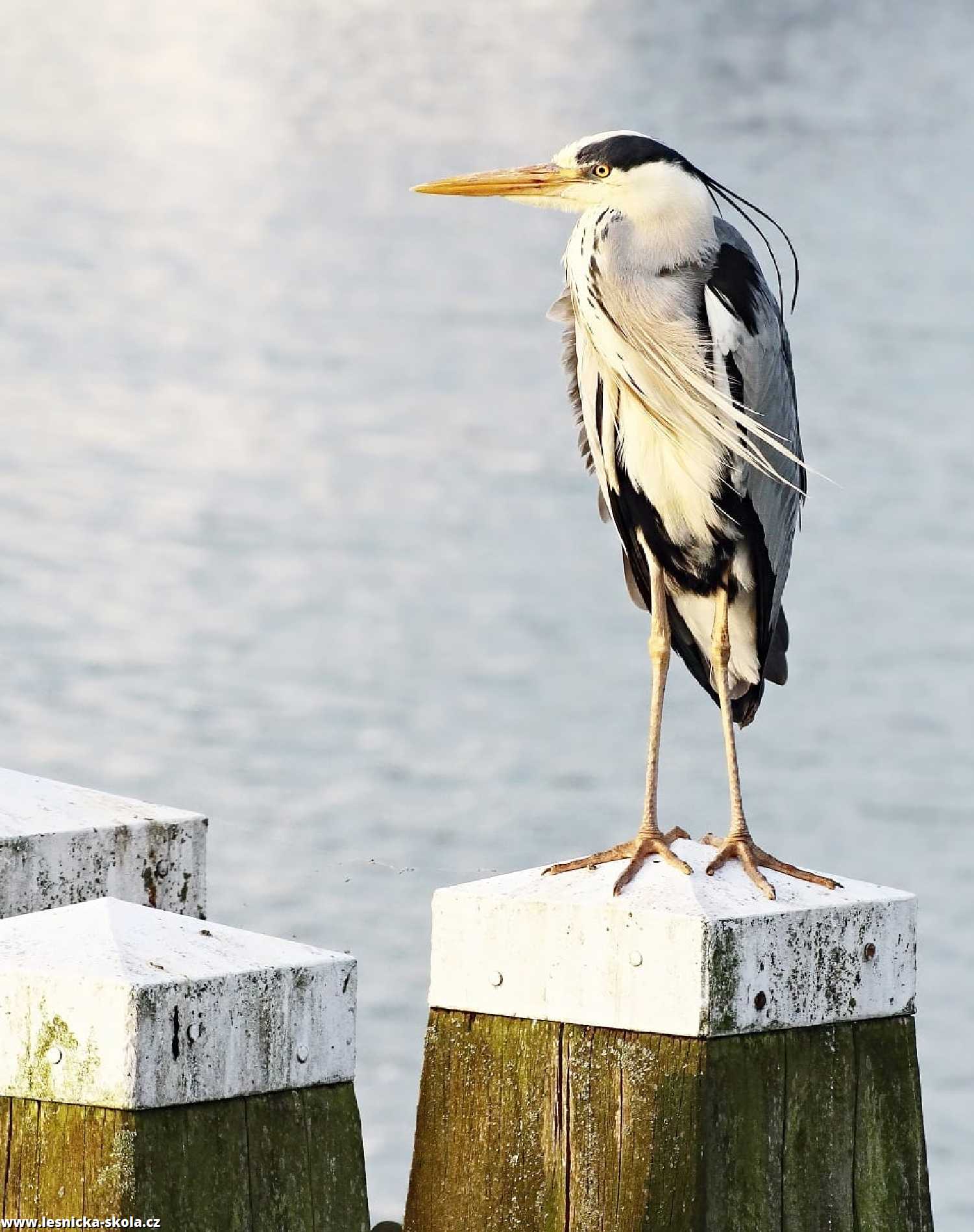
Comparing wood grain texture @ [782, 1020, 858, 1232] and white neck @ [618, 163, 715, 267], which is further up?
white neck @ [618, 163, 715, 267]

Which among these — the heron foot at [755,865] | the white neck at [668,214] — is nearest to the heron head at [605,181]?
the white neck at [668,214]

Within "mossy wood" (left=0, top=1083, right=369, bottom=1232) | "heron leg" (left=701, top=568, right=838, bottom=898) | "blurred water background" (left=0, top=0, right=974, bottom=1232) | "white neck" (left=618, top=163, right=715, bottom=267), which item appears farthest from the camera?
"blurred water background" (left=0, top=0, right=974, bottom=1232)

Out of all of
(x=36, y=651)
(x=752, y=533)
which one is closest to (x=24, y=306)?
(x=36, y=651)

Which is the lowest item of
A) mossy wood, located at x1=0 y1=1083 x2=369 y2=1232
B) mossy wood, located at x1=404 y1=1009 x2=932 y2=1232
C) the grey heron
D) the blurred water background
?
mossy wood, located at x1=0 y1=1083 x2=369 y2=1232

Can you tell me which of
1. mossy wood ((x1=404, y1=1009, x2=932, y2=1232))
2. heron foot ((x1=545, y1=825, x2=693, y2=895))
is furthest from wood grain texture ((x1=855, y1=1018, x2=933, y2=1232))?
heron foot ((x1=545, y1=825, x2=693, y2=895))

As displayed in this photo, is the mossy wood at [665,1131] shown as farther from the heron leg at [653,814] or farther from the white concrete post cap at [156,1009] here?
the white concrete post cap at [156,1009]

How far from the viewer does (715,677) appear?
442 centimetres

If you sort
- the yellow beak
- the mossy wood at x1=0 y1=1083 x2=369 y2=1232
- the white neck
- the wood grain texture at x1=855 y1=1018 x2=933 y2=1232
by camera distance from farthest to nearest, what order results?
the yellow beak → the white neck → the wood grain texture at x1=855 y1=1018 x2=933 y2=1232 → the mossy wood at x1=0 y1=1083 x2=369 y2=1232

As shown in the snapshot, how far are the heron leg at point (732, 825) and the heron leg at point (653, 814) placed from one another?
0.08 metres

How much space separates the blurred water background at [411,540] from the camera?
8305 mm

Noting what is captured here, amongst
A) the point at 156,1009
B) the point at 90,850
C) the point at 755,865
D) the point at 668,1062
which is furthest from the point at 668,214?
the point at 156,1009

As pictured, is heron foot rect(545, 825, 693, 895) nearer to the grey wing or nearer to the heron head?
the grey wing

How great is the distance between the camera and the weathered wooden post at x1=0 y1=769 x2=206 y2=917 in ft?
9.32

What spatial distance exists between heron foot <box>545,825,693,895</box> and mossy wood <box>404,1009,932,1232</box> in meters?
0.23
